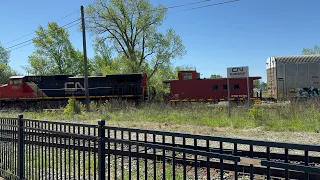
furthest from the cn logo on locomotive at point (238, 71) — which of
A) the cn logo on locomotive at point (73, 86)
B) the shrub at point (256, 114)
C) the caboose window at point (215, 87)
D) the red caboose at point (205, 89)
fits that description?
the cn logo on locomotive at point (73, 86)

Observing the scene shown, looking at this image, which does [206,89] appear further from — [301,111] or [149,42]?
[149,42]

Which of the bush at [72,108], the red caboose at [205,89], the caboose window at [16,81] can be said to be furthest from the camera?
the caboose window at [16,81]

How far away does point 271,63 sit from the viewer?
1058 inches

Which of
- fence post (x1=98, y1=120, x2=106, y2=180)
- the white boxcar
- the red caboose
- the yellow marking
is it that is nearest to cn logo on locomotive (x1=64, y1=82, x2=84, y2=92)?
the red caboose

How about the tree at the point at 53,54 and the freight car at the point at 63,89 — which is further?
the tree at the point at 53,54

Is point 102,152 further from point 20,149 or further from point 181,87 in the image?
point 181,87

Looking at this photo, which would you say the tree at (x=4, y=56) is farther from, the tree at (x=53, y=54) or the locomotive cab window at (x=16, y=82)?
the locomotive cab window at (x=16, y=82)

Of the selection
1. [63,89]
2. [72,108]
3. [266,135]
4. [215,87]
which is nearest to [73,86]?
[63,89]

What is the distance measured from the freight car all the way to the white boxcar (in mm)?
12372

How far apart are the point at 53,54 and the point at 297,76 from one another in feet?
150

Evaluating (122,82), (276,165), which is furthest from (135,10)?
(276,165)

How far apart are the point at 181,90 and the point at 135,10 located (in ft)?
65.4

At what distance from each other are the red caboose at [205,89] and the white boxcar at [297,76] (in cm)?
237

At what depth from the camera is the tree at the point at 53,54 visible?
184 ft
